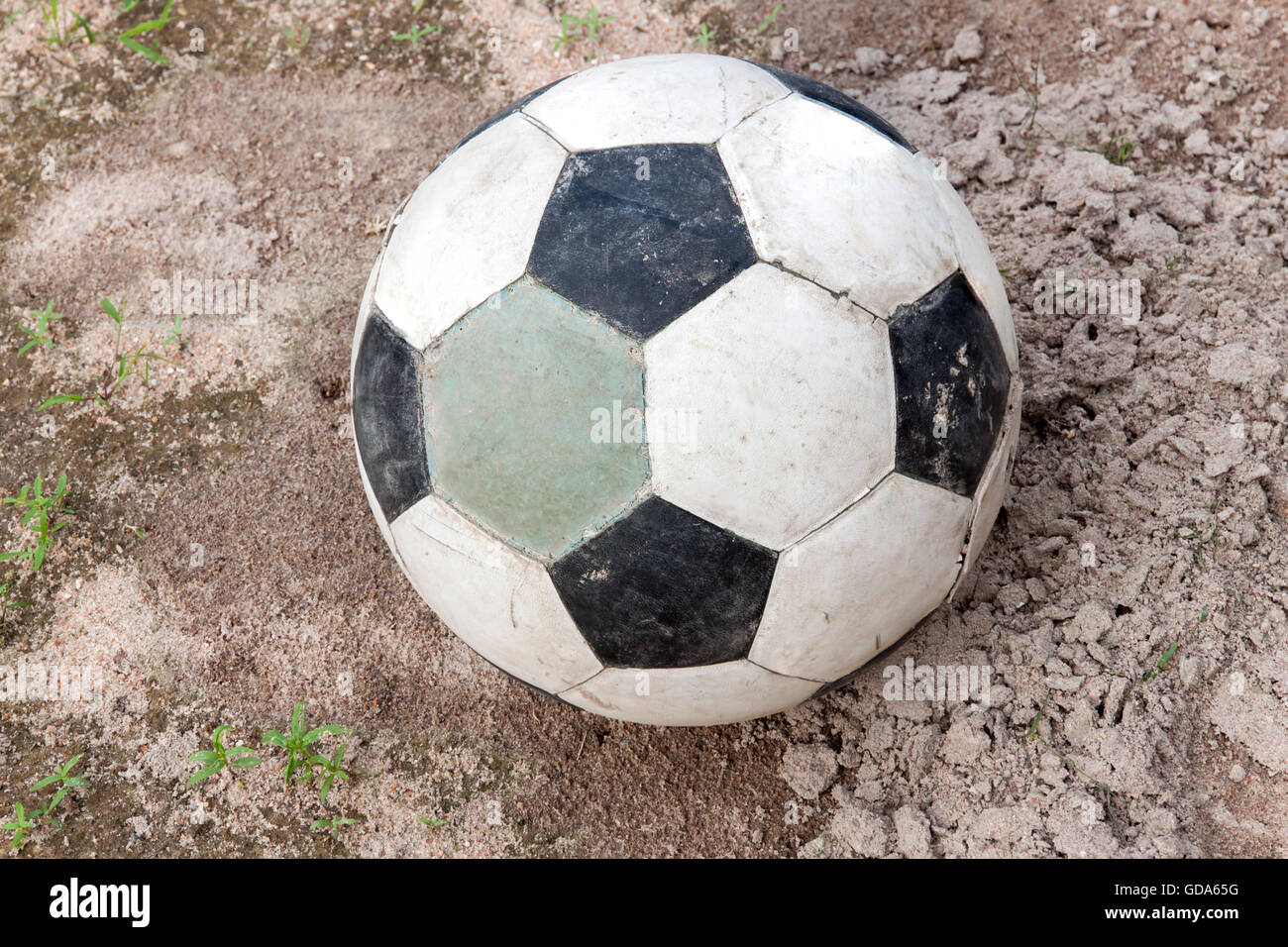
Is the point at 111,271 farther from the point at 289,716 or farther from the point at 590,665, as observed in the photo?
the point at 590,665

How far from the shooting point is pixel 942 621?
258 cm

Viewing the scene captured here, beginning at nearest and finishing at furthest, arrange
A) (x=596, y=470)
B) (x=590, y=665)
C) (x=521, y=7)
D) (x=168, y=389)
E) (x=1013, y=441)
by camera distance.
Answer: (x=596, y=470) → (x=590, y=665) → (x=1013, y=441) → (x=168, y=389) → (x=521, y=7)

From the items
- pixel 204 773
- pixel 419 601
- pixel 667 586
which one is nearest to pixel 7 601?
pixel 204 773

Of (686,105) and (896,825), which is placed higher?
(686,105)

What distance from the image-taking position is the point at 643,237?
1917 millimetres

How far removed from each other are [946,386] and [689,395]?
51cm

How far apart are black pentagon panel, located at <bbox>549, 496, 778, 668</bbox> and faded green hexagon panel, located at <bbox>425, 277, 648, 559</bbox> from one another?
51 mm

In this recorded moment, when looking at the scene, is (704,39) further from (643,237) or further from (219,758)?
(219,758)

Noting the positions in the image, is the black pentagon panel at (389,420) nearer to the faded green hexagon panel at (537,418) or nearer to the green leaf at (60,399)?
the faded green hexagon panel at (537,418)

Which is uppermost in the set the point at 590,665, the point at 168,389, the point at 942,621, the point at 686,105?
the point at 686,105

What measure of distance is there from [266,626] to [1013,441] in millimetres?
1936

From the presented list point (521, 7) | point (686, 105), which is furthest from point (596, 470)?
point (521, 7)

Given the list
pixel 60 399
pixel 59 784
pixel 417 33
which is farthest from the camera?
pixel 417 33
